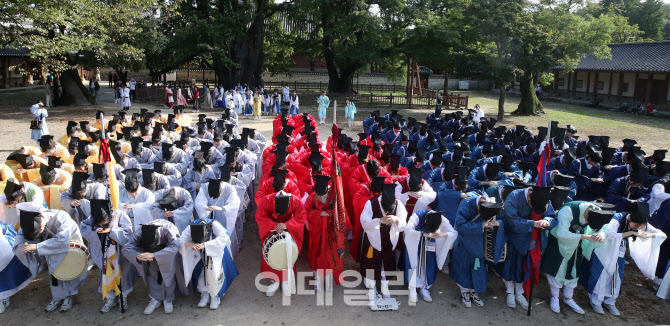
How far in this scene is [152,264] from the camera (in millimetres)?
5973

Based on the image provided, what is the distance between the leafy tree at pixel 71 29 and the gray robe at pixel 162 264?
19.0m

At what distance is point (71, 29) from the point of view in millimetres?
22953

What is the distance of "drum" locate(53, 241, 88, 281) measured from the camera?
5.91 metres

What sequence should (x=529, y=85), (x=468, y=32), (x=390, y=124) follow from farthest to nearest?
(x=529, y=85), (x=468, y=32), (x=390, y=124)

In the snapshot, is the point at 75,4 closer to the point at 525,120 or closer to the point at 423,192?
the point at 423,192

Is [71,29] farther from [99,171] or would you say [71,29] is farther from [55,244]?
[55,244]

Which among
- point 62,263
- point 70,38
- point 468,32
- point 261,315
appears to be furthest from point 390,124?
point 70,38

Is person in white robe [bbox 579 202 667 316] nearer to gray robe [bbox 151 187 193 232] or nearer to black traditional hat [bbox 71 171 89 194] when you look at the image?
gray robe [bbox 151 187 193 232]

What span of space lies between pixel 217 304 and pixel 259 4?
29721 millimetres

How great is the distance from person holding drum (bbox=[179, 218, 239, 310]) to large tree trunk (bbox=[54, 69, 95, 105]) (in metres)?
26.0

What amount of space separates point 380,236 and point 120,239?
3456 mm

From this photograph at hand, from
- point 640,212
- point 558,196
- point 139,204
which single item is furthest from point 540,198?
point 139,204

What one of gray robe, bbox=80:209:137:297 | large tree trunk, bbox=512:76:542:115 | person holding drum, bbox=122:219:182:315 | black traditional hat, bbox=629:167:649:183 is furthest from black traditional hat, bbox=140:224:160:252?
large tree trunk, bbox=512:76:542:115

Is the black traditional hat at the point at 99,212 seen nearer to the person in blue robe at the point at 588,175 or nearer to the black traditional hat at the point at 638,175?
the person in blue robe at the point at 588,175
